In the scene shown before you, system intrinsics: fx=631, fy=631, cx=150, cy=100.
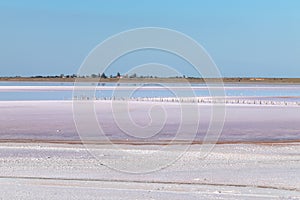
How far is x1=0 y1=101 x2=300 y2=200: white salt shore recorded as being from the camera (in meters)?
12.8

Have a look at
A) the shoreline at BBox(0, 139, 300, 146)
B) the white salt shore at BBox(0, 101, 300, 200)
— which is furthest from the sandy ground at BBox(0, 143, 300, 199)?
the shoreline at BBox(0, 139, 300, 146)

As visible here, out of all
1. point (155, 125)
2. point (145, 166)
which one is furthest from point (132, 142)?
point (145, 166)

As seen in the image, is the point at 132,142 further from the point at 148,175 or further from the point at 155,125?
the point at 148,175

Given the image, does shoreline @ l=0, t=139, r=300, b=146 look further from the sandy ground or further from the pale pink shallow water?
the sandy ground

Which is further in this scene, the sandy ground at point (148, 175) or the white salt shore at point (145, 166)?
the white salt shore at point (145, 166)

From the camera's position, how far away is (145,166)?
55.5ft

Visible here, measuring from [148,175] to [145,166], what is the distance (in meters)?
1.57

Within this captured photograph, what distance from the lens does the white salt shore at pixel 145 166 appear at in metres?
12.8

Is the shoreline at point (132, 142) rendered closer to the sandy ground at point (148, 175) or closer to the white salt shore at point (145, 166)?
the white salt shore at point (145, 166)

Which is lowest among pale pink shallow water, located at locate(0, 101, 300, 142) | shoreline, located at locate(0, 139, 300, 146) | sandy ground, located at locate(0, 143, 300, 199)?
sandy ground, located at locate(0, 143, 300, 199)

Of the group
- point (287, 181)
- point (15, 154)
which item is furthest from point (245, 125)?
point (287, 181)

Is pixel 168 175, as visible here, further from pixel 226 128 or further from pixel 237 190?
pixel 226 128

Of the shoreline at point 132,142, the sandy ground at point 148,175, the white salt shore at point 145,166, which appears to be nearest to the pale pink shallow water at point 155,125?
the white salt shore at point 145,166

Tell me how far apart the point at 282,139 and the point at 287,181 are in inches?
431
